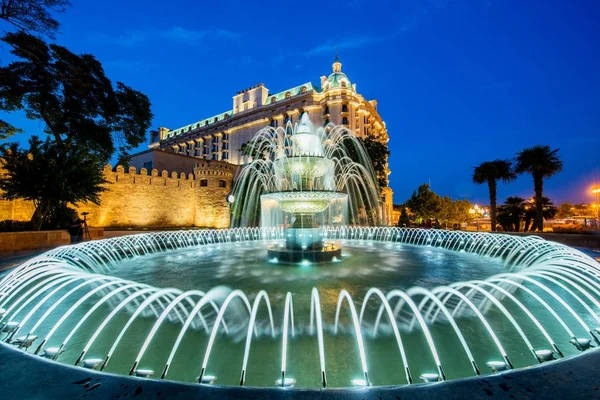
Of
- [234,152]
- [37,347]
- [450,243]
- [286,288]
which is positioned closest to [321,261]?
[286,288]

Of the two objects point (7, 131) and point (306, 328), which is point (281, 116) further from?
point (306, 328)

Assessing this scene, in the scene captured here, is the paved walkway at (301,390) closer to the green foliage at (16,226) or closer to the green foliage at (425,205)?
the green foliage at (16,226)

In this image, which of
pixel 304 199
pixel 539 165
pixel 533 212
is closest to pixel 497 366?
pixel 304 199

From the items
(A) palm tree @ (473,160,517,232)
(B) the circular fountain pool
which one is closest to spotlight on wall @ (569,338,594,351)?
(B) the circular fountain pool

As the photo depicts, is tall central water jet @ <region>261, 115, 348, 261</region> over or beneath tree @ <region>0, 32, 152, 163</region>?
beneath

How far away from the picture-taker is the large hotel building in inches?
2216

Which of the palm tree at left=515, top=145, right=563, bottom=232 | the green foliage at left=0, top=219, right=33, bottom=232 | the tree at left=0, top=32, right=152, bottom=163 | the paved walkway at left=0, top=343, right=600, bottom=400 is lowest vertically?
the paved walkway at left=0, top=343, right=600, bottom=400

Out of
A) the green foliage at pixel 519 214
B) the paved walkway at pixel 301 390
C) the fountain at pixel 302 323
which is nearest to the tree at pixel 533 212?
the green foliage at pixel 519 214

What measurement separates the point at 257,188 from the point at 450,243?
101ft

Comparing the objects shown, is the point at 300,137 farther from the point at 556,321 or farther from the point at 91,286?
the point at 556,321

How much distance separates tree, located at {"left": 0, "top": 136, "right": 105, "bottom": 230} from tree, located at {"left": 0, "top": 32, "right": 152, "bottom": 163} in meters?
3.63

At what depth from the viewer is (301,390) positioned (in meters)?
1.97

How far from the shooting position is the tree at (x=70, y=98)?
64.3 feet

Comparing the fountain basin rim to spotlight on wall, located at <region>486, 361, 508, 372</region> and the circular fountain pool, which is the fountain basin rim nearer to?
the circular fountain pool
